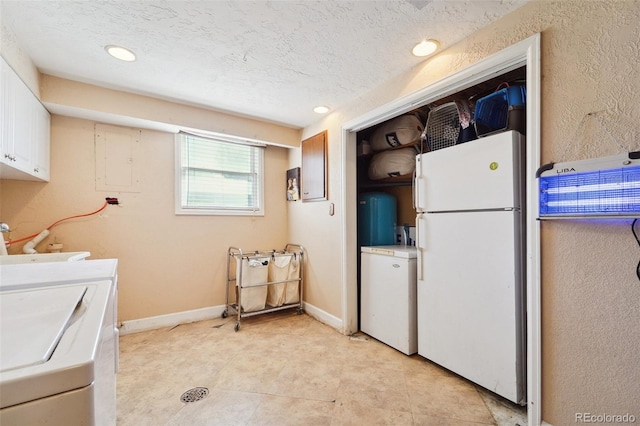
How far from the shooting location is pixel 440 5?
1.50 m

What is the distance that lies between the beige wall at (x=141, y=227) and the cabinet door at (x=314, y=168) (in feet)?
2.74

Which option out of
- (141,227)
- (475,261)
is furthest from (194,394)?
(475,261)

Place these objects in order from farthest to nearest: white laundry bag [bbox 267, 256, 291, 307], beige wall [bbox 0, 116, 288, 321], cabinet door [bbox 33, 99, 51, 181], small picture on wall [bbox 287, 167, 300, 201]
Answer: small picture on wall [bbox 287, 167, 300, 201], white laundry bag [bbox 267, 256, 291, 307], beige wall [bbox 0, 116, 288, 321], cabinet door [bbox 33, 99, 51, 181]

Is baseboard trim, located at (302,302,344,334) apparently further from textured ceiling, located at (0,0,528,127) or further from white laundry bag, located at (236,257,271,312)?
textured ceiling, located at (0,0,528,127)

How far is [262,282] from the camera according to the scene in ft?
10.2

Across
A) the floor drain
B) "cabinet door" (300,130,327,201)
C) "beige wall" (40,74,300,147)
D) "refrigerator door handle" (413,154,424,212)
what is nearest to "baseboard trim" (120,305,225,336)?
the floor drain

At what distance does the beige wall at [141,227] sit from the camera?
2.45 m

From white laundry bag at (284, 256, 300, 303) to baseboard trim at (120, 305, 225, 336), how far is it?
2.64 feet

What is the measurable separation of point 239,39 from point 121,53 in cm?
90

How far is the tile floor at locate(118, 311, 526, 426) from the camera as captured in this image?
158 centimetres

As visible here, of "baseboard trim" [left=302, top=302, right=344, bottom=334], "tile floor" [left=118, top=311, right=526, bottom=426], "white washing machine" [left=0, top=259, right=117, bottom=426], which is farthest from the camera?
"baseboard trim" [left=302, top=302, right=344, bottom=334]

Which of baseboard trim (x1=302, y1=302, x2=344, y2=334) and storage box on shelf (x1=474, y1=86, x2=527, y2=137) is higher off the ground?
storage box on shelf (x1=474, y1=86, x2=527, y2=137)

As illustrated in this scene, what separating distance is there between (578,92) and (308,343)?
260 cm
